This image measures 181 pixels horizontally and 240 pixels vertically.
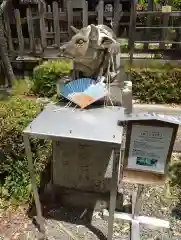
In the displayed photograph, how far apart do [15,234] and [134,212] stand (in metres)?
1.34

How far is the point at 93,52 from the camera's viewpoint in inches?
102

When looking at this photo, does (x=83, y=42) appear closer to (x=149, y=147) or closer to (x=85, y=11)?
(x=149, y=147)

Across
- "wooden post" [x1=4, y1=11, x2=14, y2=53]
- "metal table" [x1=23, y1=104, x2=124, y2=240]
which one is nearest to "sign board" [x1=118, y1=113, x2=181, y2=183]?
"metal table" [x1=23, y1=104, x2=124, y2=240]

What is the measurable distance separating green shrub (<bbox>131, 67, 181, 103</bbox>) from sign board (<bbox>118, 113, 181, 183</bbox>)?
4.01 metres

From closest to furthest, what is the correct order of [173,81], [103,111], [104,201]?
[103,111]
[104,201]
[173,81]

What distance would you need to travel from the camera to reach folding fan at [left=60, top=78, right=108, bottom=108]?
8.04 ft

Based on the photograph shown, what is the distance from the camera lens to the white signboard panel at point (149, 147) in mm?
2092

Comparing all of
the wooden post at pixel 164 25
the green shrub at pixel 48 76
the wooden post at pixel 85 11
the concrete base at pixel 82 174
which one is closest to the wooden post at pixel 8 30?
the green shrub at pixel 48 76

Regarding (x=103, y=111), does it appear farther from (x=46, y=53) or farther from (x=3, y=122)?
(x=46, y=53)

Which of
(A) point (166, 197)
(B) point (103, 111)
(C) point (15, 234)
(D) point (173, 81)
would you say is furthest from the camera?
(D) point (173, 81)

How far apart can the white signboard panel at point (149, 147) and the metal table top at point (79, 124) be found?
7.1 inches

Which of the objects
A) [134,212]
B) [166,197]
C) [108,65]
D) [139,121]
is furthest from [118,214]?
[108,65]

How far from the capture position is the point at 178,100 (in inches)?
239

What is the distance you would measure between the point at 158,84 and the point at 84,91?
3.86 metres
